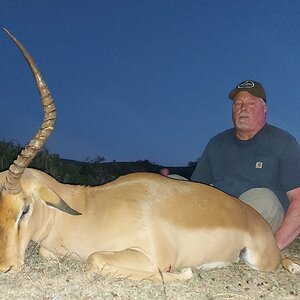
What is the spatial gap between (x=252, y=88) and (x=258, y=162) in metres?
0.89

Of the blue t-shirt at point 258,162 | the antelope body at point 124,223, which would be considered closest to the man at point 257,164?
the blue t-shirt at point 258,162

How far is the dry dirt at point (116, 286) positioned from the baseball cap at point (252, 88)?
2.35 m

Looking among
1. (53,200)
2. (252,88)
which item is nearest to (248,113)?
(252,88)

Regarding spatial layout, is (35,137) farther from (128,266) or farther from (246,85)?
(246,85)

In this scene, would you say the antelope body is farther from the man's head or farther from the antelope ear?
the man's head

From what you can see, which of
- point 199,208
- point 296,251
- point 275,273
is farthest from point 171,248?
point 296,251

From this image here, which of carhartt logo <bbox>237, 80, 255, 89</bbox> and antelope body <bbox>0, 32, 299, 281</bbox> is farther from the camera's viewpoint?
carhartt logo <bbox>237, 80, 255, 89</bbox>

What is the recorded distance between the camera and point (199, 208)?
4180 mm

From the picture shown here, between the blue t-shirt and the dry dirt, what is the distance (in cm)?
138

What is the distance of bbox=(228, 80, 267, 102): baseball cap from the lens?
5.97 metres

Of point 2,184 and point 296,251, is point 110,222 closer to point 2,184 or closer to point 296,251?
point 2,184

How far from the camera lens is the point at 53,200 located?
382 cm

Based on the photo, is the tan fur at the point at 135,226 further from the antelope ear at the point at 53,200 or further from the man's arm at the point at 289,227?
the man's arm at the point at 289,227

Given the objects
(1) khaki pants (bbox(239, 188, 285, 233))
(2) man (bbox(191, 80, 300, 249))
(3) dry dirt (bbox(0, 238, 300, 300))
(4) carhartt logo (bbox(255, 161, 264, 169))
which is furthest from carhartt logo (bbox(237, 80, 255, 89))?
(3) dry dirt (bbox(0, 238, 300, 300))
